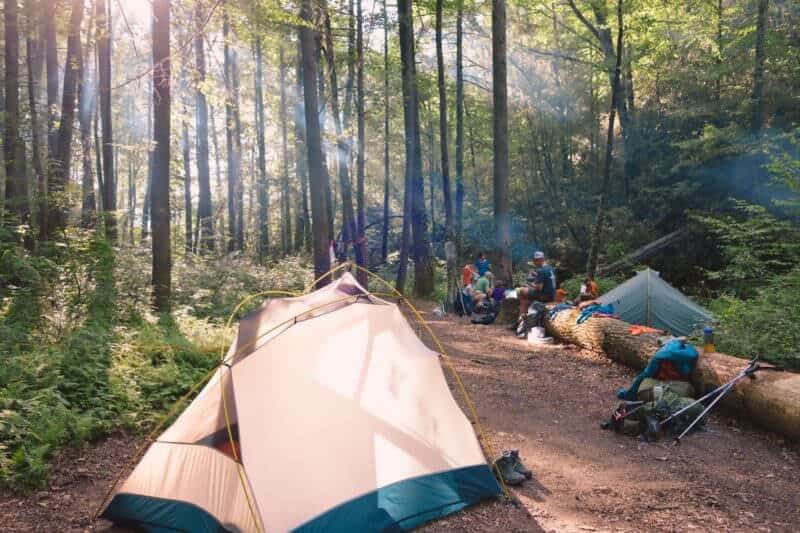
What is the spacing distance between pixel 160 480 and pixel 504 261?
36.5 feet

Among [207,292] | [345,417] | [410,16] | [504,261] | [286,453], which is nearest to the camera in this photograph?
[286,453]

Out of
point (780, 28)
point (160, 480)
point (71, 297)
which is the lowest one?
point (160, 480)

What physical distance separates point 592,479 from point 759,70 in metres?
14.9

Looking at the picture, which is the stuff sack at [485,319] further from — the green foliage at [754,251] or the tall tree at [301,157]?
the tall tree at [301,157]

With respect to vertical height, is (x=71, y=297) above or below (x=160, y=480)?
above

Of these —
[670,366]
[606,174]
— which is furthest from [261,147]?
[670,366]

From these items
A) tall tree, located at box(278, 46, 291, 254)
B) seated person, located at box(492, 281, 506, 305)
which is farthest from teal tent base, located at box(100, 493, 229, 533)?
tall tree, located at box(278, 46, 291, 254)

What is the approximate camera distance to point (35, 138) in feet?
39.2

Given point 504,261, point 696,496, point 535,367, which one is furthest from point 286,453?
point 504,261

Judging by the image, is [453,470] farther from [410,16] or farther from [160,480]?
[410,16]

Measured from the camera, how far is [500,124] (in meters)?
13.6

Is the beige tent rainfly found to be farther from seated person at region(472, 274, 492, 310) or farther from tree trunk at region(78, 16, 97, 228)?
seated person at region(472, 274, 492, 310)

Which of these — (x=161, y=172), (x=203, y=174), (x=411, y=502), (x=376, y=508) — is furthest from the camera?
(x=203, y=174)

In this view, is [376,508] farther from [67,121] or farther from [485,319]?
[67,121]
